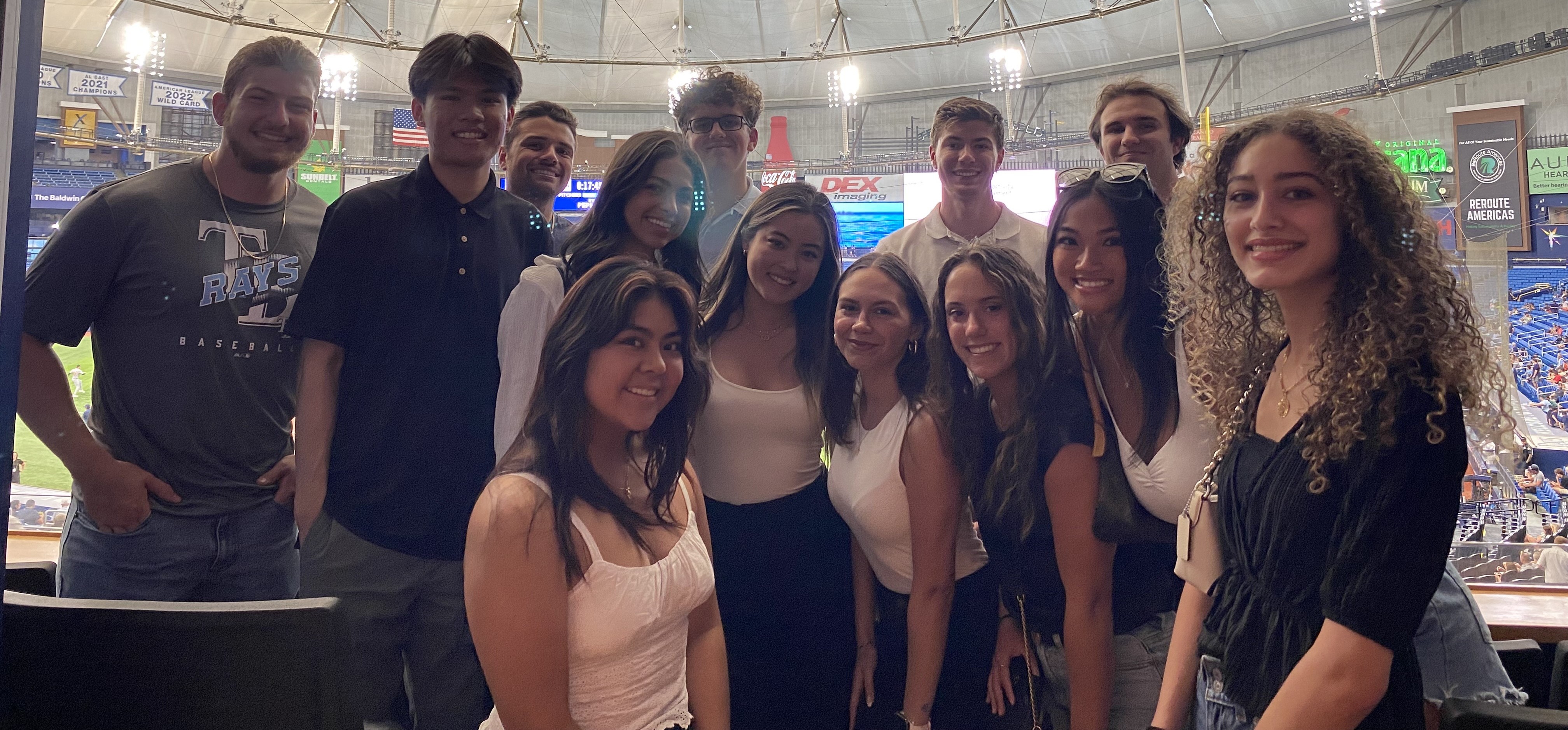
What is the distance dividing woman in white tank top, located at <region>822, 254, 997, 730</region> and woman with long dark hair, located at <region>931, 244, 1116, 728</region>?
0.05 meters

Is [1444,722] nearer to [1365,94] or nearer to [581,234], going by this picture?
[581,234]

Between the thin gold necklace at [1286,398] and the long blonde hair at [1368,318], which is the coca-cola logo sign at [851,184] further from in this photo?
the thin gold necklace at [1286,398]

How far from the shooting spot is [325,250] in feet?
5.74

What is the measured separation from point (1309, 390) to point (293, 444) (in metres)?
2.20

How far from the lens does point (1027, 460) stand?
1684 millimetres

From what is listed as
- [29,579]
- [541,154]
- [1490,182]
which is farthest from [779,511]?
[1490,182]

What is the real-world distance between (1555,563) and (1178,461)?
68.5 inches

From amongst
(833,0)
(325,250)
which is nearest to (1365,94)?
(833,0)

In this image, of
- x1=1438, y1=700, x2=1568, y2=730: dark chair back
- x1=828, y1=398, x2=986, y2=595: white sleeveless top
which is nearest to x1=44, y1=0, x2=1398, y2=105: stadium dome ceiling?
x1=828, y1=398, x2=986, y2=595: white sleeveless top

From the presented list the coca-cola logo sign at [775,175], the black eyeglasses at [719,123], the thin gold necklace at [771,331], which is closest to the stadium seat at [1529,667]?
the thin gold necklace at [771,331]

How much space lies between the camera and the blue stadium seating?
321cm

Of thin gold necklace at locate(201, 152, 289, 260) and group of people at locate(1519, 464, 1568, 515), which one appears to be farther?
group of people at locate(1519, 464, 1568, 515)

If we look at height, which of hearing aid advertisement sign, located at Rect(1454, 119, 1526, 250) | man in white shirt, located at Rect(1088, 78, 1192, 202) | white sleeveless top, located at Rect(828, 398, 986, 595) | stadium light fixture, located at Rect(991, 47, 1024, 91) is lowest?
white sleeveless top, located at Rect(828, 398, 986, 595)

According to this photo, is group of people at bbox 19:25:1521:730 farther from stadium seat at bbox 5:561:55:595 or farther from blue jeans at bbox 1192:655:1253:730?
stadium seat at bbox 5:561:55:595
